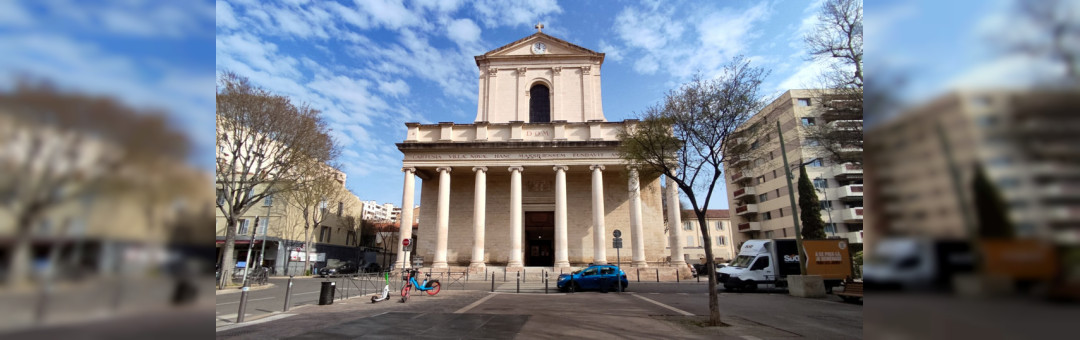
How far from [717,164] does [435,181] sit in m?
24.1

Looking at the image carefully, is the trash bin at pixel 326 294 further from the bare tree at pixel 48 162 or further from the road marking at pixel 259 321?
the bare tree at pixel 48 162

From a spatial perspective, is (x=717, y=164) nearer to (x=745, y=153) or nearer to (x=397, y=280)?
(x=745, y=153)

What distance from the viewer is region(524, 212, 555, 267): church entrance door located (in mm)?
33062

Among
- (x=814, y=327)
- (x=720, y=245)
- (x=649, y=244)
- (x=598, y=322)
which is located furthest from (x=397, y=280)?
(x=720, y=245)

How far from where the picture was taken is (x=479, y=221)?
1136 inches

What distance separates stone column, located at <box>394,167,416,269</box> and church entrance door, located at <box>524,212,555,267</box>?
832cm

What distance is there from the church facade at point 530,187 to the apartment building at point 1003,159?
26983 mm

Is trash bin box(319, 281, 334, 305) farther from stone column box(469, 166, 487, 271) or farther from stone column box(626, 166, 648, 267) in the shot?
stone column box(626, 166, 648, 267)

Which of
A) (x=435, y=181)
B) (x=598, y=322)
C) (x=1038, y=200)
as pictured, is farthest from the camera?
(x=435, y=181)

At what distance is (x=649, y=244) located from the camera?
30.6 m

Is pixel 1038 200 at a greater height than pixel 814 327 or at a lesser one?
greater

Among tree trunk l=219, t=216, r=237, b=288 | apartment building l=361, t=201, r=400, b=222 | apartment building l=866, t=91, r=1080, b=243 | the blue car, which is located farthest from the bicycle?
apartment building l=361, t=201, r=400, b=222


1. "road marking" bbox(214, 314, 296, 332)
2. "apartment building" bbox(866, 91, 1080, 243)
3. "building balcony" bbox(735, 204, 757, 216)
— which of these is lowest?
"road marking" bbox(214, 314, 296, 332)

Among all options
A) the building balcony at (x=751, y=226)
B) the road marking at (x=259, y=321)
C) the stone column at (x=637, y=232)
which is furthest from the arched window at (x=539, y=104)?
the road marking at (x=259, y=321)
